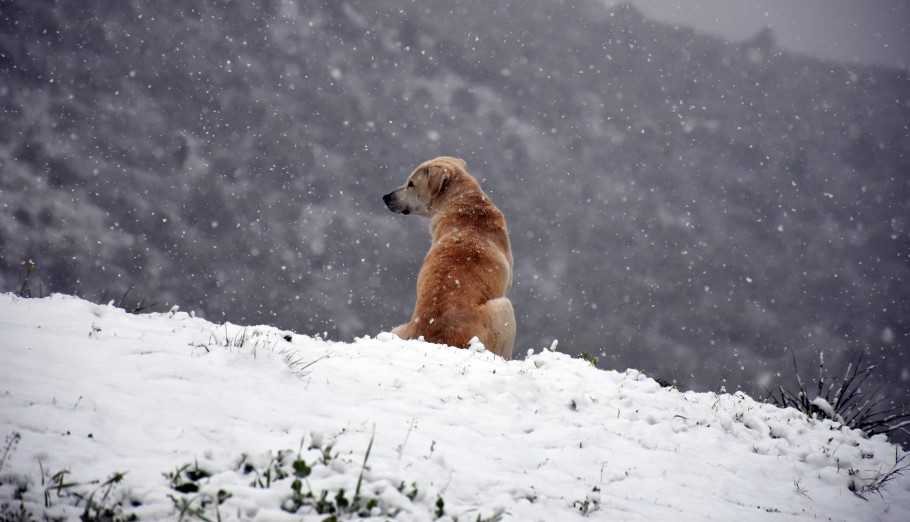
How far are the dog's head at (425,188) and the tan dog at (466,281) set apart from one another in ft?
1.89

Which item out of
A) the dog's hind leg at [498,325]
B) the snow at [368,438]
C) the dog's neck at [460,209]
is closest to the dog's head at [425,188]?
the dog's neck at [460,209]

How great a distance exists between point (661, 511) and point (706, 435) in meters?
1.98

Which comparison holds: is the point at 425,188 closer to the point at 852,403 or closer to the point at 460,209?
the point at 460,209

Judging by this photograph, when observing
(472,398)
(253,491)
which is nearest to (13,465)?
(253,491)

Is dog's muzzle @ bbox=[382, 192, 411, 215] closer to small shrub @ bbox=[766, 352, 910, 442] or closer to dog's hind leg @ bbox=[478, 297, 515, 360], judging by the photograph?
dog's hind leg @ bbox=[478, 297, 515, 360]

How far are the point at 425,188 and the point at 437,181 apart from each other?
1.08 ft

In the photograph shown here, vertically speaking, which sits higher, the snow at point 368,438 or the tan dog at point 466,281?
the tan dog at point 466,281

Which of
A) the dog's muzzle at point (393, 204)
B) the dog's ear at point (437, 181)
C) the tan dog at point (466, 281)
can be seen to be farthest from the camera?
the dog's muzzle at point (393, 204)

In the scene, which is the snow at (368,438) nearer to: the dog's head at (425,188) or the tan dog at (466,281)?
the tan dog at (466,281)

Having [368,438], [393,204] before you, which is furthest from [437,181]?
[368,438]

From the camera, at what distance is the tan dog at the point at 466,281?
6.82 m

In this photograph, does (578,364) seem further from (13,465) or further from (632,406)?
(13,465)

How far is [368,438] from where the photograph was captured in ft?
11.1

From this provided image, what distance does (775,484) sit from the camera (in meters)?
4.21
